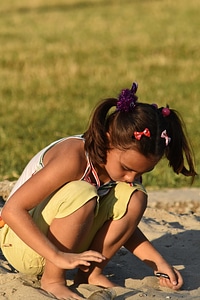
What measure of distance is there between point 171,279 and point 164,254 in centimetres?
74

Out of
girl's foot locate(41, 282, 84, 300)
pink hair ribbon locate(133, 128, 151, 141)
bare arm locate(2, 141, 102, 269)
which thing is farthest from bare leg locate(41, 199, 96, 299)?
pink hair ribbon locate(133, 128, 151, 141)

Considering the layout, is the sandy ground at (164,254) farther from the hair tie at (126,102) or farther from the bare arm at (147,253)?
the hair tie at (126,102)

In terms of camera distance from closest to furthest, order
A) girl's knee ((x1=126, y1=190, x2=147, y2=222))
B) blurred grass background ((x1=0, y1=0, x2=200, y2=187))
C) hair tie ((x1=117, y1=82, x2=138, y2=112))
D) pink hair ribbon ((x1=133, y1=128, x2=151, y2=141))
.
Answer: pink hair ribbon ((x1=133, y1=128, x2=151, y2=141)) < hair tie ((x1=117, y1=82, x2=138, y2=112)) < girl's knee ((x1=126, y1=190, x2=147, y2=222)) < blurred grass background ((x1=0, y1=0, x2=200, y2=187))

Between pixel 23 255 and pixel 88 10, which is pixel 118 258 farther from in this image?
pixel 88 10

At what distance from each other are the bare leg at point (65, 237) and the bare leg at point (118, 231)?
0.61 ft

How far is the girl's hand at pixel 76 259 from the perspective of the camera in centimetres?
400

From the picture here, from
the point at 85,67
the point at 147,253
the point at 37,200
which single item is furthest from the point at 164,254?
the point at 85,67

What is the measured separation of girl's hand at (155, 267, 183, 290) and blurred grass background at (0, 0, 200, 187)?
2711 mm

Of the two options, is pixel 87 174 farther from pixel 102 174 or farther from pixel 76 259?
pixel 76 259

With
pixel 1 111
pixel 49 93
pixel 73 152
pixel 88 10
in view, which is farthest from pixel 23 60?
pixel 73 152

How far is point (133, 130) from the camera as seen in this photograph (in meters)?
4.15

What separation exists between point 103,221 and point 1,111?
629 centimetres

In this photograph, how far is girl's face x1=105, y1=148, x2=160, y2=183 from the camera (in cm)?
417

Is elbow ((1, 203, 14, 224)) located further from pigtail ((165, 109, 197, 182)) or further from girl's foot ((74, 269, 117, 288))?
pigtail ((165, 109, 197, 182))
